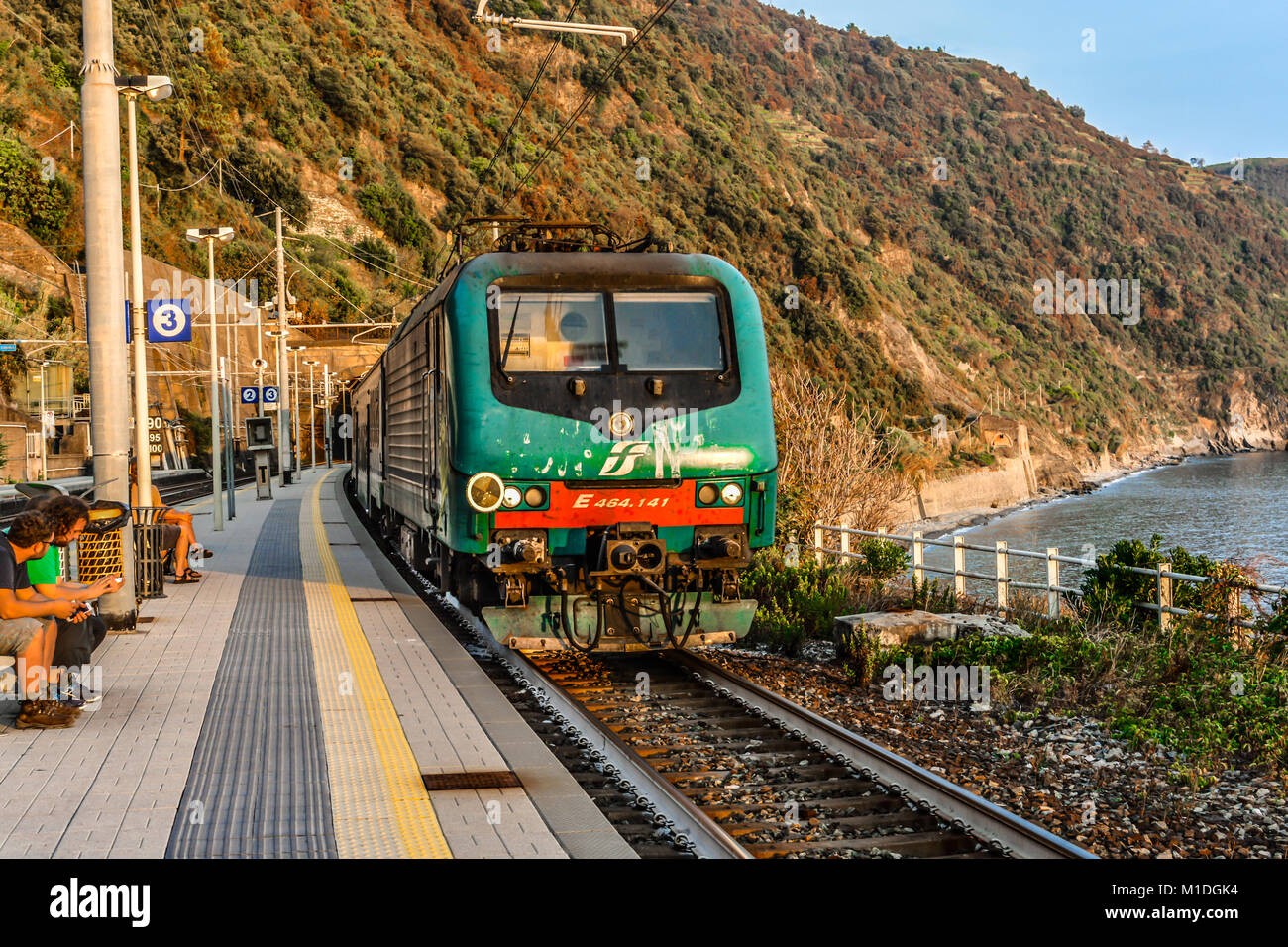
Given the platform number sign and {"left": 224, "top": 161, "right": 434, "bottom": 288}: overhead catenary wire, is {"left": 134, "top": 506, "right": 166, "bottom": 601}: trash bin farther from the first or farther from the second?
{"left": 224, "top": 161, "right": 434, "bottom": 288}: overhead catenary wire

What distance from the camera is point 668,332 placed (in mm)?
9383

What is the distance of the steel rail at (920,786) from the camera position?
534 centimetres

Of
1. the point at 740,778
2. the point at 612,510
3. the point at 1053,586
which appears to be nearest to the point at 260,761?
the point at 740,778

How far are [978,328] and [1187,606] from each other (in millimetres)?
117315

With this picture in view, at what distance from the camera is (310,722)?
7.29 m

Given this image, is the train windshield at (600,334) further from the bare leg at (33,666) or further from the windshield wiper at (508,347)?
the bare leg at (33,666)

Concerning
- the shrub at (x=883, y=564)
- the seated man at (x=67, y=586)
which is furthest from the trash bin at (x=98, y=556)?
the shrub at (x=883, y=564)

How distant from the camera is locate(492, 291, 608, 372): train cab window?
9.12 metres

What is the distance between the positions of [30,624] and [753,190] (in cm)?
9908

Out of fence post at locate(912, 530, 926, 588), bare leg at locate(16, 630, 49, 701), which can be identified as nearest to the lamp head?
bare leg at locate(16, 630, 49, 701)

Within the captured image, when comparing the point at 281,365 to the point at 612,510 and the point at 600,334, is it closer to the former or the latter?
the point at 600,334
